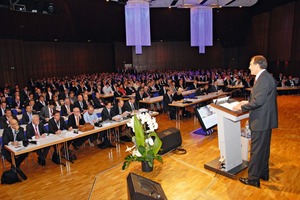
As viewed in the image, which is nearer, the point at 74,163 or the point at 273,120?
the point at 273,120

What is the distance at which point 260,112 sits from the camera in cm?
371

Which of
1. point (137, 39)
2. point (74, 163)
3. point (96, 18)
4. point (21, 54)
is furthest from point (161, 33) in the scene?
point (74, 163)

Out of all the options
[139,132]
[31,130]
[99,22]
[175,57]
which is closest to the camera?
[139,132]

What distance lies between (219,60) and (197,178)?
24980 millimetres

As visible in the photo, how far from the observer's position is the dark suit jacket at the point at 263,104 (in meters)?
3.59

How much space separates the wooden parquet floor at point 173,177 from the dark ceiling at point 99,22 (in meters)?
11.6

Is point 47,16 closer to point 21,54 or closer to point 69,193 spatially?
point 21,54

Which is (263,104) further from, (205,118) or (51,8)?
(51,8)

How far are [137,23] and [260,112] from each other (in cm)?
541

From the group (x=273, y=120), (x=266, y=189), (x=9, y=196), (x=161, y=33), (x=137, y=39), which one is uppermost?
(x=161, y=33)

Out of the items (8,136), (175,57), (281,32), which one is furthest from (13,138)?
(175,57)

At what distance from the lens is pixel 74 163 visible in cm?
639

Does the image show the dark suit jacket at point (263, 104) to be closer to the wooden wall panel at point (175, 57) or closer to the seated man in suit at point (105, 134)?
the seated man in suit at point (105, 134)

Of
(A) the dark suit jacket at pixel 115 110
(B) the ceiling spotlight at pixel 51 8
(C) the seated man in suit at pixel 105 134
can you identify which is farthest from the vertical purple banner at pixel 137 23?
(B) the ceiling spotlight at pixel 51 8
